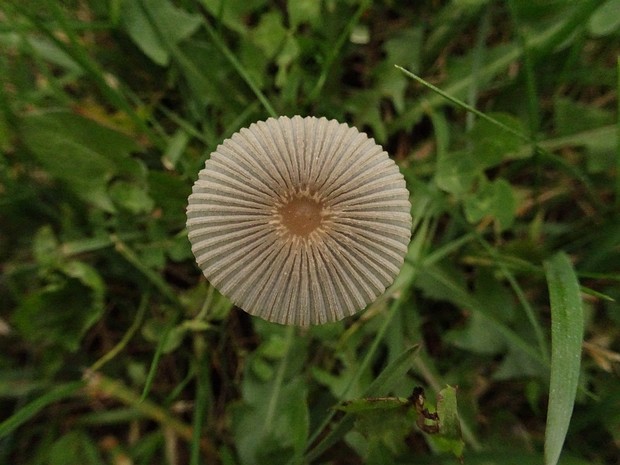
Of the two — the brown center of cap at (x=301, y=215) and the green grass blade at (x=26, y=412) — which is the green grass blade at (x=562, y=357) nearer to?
the brown center of cap at (x=301, y=215)

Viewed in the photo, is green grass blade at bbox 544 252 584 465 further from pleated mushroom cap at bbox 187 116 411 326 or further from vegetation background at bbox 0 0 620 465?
pleated mushroom cap at bbox 187 116 411 326

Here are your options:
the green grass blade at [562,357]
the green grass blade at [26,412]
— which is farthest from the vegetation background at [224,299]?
the green grass blade at [562,357]

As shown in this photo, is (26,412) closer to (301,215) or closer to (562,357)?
(301,215)

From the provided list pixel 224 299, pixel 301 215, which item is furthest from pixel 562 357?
pixel 224 299

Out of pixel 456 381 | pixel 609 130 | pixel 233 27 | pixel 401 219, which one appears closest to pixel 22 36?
pixel 233 27

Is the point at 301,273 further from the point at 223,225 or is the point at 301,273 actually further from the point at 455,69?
the point at 455,69

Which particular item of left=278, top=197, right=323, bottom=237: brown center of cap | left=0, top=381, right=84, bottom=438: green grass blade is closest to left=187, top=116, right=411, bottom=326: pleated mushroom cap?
left=278, top=197, right=323, bottom=237: brown center of cap
